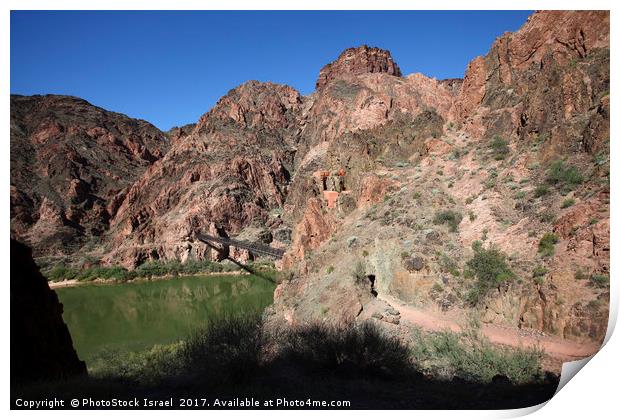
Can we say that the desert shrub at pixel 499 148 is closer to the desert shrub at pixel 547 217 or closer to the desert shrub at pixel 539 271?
→ the desert shrub at pixel 547 217

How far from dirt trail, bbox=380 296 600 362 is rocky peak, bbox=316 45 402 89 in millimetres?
76361

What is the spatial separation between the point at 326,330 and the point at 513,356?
3.27 metres

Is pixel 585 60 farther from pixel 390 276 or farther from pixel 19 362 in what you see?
pixel 19 362

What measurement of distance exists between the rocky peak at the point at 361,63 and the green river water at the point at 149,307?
60635 millimetres

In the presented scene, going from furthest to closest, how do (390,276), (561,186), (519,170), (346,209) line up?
(346,209) < (519,170) < (390,276) < (561,186)

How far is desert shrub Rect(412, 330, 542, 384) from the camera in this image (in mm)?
5008

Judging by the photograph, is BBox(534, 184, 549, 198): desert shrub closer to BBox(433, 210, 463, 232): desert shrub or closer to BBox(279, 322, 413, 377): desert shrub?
BBox(433, 210, 463, 232): desert shrub

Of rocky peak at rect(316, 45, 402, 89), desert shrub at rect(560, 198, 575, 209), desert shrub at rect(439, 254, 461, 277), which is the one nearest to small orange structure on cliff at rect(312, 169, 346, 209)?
desert shrub at rect(439, 254, 461, 277)

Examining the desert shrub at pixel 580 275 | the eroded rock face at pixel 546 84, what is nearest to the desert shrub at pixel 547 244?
the desert shrub at pixel 580 275

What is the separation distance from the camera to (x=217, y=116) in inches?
2726

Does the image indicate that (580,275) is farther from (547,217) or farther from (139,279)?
(139,279)

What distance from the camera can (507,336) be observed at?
7.37m

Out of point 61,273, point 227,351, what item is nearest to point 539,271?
point 227,351

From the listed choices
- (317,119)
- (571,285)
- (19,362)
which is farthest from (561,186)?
(317,119)
